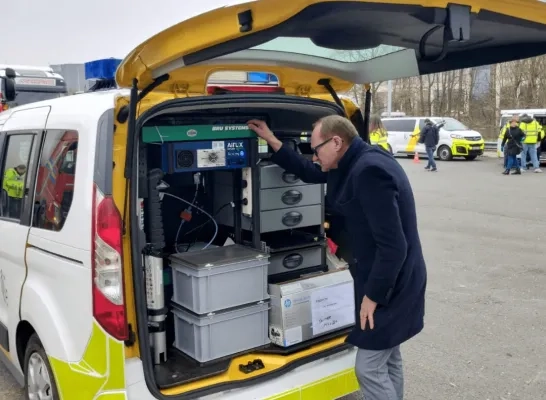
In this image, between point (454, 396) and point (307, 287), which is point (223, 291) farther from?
point (454, 396)

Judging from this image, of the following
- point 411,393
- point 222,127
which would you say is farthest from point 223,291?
point 411,393

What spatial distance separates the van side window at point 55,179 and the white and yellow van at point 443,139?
64.1ft

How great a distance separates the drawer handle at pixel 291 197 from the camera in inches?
143

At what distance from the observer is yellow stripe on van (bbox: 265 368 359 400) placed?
9.82 feet

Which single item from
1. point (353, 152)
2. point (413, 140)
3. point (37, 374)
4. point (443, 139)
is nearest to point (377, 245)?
point (353, 152)

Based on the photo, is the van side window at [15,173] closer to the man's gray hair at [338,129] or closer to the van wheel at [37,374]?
the van wheel at [37,374]

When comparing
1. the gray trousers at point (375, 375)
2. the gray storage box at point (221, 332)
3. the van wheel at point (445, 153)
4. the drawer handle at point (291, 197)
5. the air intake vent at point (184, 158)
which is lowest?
the gray trousers at point (375, 375)

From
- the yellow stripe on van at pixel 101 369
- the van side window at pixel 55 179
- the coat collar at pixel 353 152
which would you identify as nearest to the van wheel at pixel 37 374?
the yellow stripe on van at pixel 101 369

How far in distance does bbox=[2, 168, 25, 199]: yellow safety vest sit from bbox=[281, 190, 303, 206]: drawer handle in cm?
156

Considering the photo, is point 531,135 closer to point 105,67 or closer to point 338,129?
point 338,129

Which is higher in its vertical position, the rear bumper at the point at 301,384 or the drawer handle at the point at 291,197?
the drawer handle at the point at 291,197

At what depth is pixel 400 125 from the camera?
2316cm

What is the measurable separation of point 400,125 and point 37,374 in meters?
21.4

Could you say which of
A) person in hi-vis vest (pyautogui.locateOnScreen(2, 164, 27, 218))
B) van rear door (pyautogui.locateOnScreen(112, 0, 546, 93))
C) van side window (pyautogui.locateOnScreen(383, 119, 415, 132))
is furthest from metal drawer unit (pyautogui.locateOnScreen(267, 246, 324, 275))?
van side window (pyautogui.locateOnScreen(383, 119, 415, 132))
